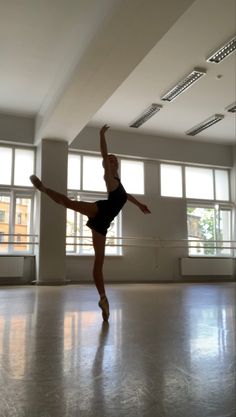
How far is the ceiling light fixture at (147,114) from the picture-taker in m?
7.74

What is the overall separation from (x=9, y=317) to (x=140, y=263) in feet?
20.7

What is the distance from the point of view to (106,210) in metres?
2.94

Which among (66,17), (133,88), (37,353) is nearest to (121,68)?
(66,17)

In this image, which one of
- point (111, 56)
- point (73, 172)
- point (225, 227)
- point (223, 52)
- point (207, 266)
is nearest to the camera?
point (111, 56)

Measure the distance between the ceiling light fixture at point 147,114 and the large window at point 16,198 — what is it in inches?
95.8

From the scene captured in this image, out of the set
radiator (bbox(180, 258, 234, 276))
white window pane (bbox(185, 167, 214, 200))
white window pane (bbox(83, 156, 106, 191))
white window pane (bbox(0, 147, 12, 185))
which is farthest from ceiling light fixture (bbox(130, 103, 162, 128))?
radiator (bbox(180, 258, 234, 276))

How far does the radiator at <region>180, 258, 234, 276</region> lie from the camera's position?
9.41 meters

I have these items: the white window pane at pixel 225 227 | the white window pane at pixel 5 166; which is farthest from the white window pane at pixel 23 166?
the white window pane at pixel 225 227

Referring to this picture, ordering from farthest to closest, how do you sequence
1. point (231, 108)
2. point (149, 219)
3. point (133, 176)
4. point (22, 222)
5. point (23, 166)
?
point (133, 176) < point (149, 219) < point (23, 166) < point (22, 222) < point (231, 108)

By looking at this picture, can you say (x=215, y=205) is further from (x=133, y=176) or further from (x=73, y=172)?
(x=73, y=172)

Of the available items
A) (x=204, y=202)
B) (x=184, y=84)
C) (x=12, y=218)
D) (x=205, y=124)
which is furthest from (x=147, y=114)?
(x=12, y=218)

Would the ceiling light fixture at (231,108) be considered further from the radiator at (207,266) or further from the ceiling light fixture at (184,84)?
the radiator at (207,266)

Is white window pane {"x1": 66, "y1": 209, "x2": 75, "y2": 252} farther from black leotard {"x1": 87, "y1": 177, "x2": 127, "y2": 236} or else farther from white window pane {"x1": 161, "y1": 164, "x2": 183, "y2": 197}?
black leotard {"x1": 87, "y1": 177, "x2": 127, "y2": 236}

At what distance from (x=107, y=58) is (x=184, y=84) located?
221cm
